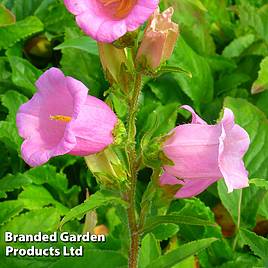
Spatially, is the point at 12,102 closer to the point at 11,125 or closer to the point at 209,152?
the point at 11,125

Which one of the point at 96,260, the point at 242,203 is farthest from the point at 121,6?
the point at 242,203

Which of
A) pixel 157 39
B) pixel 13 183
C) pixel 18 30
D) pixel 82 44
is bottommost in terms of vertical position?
pixel 13 183

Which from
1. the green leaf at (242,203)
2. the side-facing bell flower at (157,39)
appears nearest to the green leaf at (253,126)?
the green leaf at (242,203)

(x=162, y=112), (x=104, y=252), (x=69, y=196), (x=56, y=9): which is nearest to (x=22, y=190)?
(x=69, y=196)

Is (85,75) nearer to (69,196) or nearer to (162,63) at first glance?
(69,196)

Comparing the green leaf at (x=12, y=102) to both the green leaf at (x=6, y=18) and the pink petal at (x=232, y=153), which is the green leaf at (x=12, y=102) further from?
the pink petal at (x=232, y=153)
